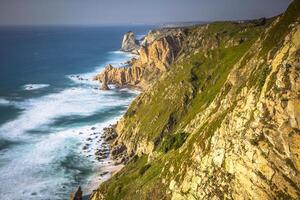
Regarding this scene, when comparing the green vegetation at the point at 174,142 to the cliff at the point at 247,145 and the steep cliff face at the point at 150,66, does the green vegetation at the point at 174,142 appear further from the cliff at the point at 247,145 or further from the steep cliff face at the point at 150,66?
the steep cliff face at the point at 150,66

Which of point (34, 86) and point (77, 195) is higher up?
point (77, 195)

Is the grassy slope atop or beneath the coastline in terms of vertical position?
atop

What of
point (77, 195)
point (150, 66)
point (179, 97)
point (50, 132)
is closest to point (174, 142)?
point (77, 195)

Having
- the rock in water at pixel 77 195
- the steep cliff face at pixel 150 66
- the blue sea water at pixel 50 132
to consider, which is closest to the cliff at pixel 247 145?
the rock in water at pixel 77 195

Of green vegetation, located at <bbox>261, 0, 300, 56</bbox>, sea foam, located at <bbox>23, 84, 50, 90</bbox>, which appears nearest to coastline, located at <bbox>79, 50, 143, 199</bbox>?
green vegetation, located at <bbox>261, 0, 300, 56</bbox>

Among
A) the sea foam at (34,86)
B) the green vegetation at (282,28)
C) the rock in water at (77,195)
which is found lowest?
the sea foam at (34,86)

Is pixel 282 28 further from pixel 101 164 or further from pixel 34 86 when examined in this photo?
pixel 34 86

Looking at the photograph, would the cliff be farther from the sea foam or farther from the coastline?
the sea foam

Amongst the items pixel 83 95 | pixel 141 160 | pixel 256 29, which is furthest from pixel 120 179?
pixel 83 95
